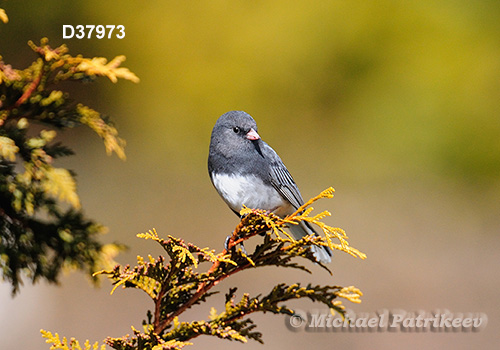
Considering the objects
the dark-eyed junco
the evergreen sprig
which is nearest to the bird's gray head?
the dark-eyed junco

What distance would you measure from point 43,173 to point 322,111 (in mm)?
4832

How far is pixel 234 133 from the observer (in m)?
1.62

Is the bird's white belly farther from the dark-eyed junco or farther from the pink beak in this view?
the pink beak

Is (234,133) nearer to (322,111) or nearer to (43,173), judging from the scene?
(43,173)

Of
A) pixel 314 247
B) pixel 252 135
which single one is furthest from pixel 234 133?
Result: pixel 314 247

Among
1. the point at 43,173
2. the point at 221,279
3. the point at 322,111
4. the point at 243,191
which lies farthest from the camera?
the point at 322,111

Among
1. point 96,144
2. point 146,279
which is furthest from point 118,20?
point 146,279

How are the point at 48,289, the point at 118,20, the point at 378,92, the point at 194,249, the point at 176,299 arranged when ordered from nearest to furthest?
the point at 194,249 < the point at 176,299 < the point at 48,289 < the point at 118,20 < the point at 378,92

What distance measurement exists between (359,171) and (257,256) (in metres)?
4.89

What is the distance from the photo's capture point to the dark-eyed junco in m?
1.61

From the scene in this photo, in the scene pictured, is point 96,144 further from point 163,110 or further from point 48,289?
point 48,289

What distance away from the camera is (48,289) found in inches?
166

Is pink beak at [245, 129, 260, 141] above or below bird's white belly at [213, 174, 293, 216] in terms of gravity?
above

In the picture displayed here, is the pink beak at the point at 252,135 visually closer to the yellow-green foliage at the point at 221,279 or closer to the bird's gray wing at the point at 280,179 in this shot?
the bird's gray wing at the point at 280,179
